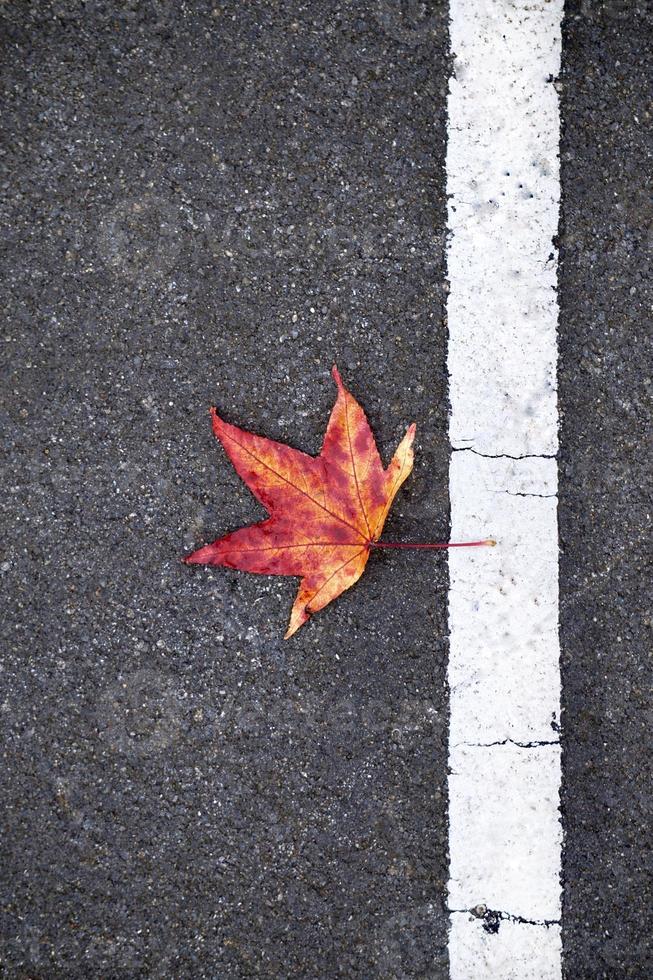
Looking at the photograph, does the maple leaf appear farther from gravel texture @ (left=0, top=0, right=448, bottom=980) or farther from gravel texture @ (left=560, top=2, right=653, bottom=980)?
gravel texture @ (left=560, top=2, right=653, bottom=980)

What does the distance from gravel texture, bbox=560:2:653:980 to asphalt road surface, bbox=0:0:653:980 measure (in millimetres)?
14

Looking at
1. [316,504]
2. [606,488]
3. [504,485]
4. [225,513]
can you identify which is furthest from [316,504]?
[606,488]

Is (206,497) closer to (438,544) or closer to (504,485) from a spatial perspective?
(438,544)

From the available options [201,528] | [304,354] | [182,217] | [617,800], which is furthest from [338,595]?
[182,217]

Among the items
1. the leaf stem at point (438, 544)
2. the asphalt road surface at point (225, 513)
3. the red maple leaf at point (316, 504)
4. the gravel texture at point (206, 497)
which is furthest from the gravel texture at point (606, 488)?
the red maple leaf at point (316, 504)

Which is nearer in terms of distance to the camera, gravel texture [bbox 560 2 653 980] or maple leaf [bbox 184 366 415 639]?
maple leaf [bbox 184 366 415 639]

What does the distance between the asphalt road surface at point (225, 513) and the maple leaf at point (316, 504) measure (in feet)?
0.32

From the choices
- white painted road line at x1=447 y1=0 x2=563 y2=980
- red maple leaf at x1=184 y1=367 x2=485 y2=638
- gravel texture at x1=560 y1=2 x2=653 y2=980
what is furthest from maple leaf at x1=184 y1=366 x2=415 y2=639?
gravel texture at x1=560 y1=2 x2=653 y2=980

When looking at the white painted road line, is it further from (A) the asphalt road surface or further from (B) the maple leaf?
(B) the maple leaf

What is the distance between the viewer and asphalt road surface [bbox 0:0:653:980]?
6.47 ft

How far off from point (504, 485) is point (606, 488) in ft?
0.97

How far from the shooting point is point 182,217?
6.53 feet

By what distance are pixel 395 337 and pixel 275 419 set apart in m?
0.40

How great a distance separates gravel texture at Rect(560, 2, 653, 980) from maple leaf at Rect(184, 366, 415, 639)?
1.88 feet
